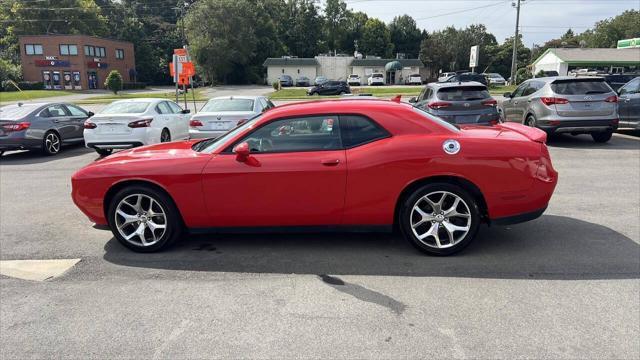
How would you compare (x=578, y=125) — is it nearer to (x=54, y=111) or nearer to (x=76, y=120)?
(x=76, y=120)

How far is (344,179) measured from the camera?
4.54 meters

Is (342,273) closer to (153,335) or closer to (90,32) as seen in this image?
(153,335)

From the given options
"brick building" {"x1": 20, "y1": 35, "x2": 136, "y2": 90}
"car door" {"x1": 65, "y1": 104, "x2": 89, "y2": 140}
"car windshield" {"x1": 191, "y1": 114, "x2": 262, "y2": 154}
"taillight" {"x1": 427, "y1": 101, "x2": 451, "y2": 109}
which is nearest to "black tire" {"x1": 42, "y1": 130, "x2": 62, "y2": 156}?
"car door" {"x1": 65, "y1": 104, "x2": 89, "y2": 140}

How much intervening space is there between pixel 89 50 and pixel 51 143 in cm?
6131

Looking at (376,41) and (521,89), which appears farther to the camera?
(376,41)

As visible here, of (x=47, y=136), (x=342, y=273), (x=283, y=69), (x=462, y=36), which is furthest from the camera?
(x=462, y=36)

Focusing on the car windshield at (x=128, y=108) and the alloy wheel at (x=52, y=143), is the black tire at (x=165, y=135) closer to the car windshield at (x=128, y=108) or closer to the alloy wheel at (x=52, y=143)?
the car windshield at (x=128, y=108)

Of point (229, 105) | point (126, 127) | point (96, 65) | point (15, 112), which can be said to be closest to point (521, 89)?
point (229, 105)

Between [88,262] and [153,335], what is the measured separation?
186 centimetres

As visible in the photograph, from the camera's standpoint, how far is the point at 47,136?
12.7 m

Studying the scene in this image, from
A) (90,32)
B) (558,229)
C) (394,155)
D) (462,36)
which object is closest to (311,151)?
(394,155)

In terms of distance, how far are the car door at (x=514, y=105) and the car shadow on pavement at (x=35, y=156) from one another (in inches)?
464

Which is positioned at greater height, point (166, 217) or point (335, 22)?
point (335, 22)

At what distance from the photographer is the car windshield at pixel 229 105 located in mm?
11695
